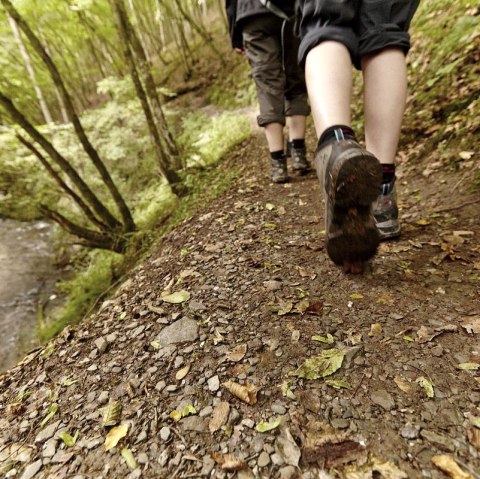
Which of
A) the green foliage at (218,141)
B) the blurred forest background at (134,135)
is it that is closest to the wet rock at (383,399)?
the blurred forest background at (134,135)

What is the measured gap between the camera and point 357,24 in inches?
55.1

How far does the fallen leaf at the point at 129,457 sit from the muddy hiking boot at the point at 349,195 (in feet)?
3.01

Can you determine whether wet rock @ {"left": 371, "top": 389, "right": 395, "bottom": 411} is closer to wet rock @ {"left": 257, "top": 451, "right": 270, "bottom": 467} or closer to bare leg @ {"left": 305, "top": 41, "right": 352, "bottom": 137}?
wet rock @ {"left": 257, "top": 451, "right": 270, "bottom": 467}

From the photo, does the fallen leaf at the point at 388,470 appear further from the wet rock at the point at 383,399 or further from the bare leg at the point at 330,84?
the bare leg at the point at 330,84

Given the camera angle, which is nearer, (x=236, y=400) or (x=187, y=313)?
(x=236, y=400)

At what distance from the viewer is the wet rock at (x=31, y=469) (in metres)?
0.89

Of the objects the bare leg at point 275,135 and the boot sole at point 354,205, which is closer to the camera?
the boot sole at point 354,205

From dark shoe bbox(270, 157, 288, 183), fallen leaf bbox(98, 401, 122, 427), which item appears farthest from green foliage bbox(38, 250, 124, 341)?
fallen leaf bbox(98, 401, 122, 427)

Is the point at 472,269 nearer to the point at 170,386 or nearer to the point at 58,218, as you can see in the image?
the point at 170,386

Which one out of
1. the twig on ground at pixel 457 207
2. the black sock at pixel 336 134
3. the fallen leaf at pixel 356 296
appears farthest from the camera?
the twig on ground at pixel 457 207

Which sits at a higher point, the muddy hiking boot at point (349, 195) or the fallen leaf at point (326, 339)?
the muddy hiking boot at point (349, 195)

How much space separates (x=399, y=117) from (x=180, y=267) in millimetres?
1313

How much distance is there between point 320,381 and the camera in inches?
38.4

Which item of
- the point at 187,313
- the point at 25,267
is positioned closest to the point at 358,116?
the point at 187,313
